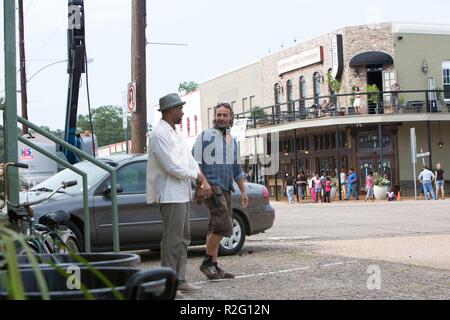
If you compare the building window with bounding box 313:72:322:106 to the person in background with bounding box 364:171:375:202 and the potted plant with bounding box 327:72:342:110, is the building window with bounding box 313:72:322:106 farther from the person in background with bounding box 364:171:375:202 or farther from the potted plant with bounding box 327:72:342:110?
the person in background with bounding box 364:171:375:202

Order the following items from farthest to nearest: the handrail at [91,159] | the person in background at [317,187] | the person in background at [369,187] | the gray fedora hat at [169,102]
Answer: the person in background at [369,187] < the person in background at [317,187] < the gray fedora hat at [169,102] < the handrail at [91,159]

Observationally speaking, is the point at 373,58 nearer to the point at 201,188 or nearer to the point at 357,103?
the point at 357,103

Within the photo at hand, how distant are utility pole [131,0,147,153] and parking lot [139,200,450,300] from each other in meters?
2.42

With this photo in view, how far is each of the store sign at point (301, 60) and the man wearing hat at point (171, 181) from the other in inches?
1425

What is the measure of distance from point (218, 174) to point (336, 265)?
2.12 meters

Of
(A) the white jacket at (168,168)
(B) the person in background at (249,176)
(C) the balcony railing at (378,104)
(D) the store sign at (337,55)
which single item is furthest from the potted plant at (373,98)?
(A) the white jacket at (168,168)

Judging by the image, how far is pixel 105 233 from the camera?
9883mm

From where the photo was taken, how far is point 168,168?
699 centimetres

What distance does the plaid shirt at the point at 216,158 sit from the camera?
27.0ft

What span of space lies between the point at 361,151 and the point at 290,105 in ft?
20.4

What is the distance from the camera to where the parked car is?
9.78 metres

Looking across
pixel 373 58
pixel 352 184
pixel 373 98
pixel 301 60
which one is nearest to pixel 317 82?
pixel 301 60

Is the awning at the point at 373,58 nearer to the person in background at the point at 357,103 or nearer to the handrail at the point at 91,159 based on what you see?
the person in background at the point at 357,103
